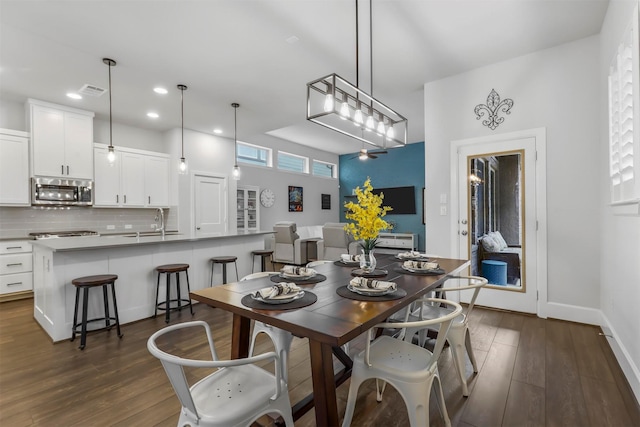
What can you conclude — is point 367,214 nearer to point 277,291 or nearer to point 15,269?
point 277,291

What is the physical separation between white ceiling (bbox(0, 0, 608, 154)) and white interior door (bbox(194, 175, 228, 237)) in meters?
2.11

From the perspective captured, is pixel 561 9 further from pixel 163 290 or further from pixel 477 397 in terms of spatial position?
pixel 163 290

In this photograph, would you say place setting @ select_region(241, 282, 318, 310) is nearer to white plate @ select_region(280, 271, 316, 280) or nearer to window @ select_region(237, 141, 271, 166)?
white plate @ select_region(280, 271, 316, 280)

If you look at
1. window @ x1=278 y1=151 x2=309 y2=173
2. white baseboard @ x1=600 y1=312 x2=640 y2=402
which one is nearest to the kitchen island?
white baseboard @ x1=600 y1=312 x2=640 y2=402

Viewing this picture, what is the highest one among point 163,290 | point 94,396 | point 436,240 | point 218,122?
point 218,122

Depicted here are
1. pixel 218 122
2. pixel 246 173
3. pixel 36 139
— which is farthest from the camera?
pixel 246 173

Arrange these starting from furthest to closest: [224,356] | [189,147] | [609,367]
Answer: [189,147] < [224,356] < [609,367]

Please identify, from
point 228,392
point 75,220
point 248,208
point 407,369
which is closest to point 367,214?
point 407,369

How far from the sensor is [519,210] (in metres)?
3.54

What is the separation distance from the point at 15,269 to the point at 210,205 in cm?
310

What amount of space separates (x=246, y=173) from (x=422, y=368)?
6627mm

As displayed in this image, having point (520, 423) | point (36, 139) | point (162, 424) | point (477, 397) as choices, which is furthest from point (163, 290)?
point (520, 423)

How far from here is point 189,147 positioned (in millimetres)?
6098

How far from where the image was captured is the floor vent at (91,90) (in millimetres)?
4007
